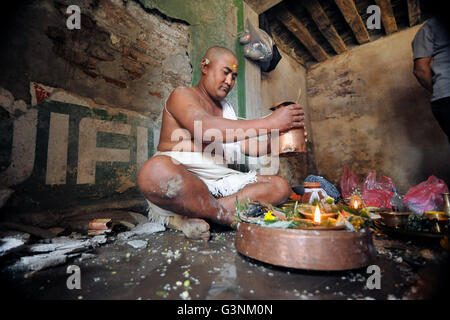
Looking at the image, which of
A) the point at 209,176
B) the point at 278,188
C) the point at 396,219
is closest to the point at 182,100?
the point at 209,176

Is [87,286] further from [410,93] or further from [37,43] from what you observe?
[410,93]

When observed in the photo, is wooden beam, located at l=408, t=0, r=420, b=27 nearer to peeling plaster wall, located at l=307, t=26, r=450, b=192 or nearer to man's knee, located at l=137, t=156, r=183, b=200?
peeling plaster wall, located at l=307, t=26, r=450, b=192

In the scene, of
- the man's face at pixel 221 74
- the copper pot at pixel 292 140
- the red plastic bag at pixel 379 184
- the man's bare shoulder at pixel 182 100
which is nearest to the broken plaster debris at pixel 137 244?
the man's bare shoulder at pixel 182 100

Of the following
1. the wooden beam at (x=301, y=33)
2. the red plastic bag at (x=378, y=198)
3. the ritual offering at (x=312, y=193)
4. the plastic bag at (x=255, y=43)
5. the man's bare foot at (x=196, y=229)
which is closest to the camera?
the man's bare foot at (x=196, y=229)

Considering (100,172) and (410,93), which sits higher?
(410,93)

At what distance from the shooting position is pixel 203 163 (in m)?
1.75

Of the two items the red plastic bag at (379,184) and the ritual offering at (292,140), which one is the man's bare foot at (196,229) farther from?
the red plastic bag at (379,184)

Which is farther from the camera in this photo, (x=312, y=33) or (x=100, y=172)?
(x=312, y=33)

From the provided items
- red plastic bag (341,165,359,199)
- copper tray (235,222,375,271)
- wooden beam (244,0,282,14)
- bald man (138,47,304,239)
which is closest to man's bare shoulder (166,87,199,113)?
bald man (138,47,304,239)

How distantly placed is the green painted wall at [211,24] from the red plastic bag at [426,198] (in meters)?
2.14

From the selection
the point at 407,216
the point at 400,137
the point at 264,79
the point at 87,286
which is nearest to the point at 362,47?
the point at 400,137

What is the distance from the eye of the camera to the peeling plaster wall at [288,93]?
3.87m

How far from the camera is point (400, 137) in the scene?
4.04m
